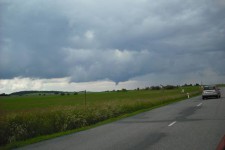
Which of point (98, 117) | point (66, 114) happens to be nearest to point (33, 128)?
point (66, 114)

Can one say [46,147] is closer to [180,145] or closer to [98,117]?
[180,145]

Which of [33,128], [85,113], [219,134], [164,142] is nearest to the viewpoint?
[164,142]

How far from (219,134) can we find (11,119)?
8859 mm

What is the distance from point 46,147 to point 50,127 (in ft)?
19.4

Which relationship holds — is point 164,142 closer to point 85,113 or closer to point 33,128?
point 33,128

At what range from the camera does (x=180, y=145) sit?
10.3 m

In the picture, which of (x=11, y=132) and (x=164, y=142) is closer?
(x=164, y=142)

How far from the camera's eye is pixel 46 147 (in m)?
11.7

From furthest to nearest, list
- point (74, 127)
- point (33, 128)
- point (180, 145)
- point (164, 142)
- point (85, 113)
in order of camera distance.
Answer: point (85, 113), point (74, 127), point (33, 128), point (164, 142), point (180, 145)

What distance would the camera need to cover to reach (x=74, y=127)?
19.2m

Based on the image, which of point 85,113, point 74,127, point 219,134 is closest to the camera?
point 219,134

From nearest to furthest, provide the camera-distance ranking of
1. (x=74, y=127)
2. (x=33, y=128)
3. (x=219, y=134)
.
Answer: (x=219, y=134), (x=33, y=128), (x=74, y=127)

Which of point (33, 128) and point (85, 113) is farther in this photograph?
point (85, 113)

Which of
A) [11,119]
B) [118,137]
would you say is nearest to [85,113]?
[11,119]
